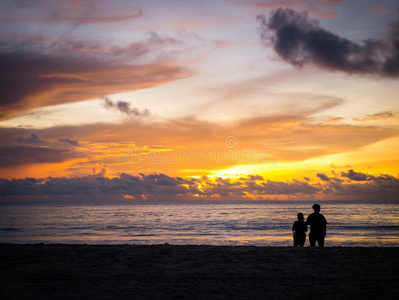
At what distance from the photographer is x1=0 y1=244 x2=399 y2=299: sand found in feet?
21.2

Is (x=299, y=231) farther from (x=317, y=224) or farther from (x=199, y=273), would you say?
(x=199, y=273)

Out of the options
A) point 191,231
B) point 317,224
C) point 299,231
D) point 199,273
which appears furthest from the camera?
point 191,231

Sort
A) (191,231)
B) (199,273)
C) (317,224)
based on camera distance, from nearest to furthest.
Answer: (199,273)
(317,224)
(191,231)

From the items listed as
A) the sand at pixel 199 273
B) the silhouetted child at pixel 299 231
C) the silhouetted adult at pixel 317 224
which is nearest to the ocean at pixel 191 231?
the silhouetted child at pixel 299 231

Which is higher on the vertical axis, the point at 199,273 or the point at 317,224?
the point at 317,224

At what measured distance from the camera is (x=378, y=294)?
626cm

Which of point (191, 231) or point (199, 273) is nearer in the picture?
point (199, 273)

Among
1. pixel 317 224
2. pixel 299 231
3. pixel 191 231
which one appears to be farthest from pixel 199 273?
pixel 191 231

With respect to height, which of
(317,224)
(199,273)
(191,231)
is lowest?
(191,231)

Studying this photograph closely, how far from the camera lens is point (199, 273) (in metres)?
8.25

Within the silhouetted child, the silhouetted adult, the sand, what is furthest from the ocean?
the sand

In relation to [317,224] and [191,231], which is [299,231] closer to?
[317,224]

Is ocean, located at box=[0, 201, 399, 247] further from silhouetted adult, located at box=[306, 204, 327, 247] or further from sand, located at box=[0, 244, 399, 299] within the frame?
sand, located at box=[0, 244, 399, 299]

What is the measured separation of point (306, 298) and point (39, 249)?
31.3 feet
